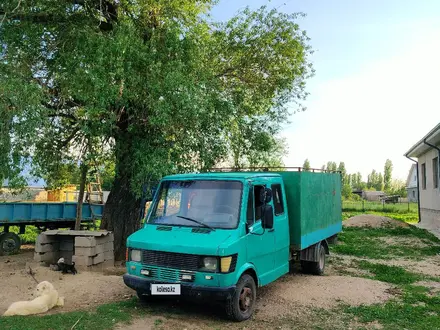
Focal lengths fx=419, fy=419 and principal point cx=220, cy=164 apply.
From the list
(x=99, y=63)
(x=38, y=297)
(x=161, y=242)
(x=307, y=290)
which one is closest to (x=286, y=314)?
(x=307, y=290)

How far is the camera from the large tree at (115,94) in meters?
8.72

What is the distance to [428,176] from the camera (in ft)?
74.2

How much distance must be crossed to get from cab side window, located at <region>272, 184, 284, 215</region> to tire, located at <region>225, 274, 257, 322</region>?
154 centimetres

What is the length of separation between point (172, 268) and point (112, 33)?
21.9ft

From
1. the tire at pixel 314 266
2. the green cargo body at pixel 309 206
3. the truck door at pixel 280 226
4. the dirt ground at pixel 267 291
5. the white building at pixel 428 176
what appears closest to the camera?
the dirt ground at pixel 267 291

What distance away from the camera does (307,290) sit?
815 cm

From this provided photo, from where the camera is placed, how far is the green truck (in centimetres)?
586

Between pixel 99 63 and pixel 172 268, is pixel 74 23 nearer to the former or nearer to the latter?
pixel 99 63

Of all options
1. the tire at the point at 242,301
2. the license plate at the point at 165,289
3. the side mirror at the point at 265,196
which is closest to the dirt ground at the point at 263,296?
the tire at the point at 242,301

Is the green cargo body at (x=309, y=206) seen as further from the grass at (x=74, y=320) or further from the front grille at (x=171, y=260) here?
the grass at (x=74, y=320)

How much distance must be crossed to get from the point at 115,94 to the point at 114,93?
43 mm

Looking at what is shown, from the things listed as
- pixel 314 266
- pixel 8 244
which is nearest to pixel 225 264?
pixel 314 266

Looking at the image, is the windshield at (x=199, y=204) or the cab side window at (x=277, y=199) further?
the cab side window at (x=277, y=199)

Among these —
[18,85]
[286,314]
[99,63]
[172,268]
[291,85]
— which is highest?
[291,85]
